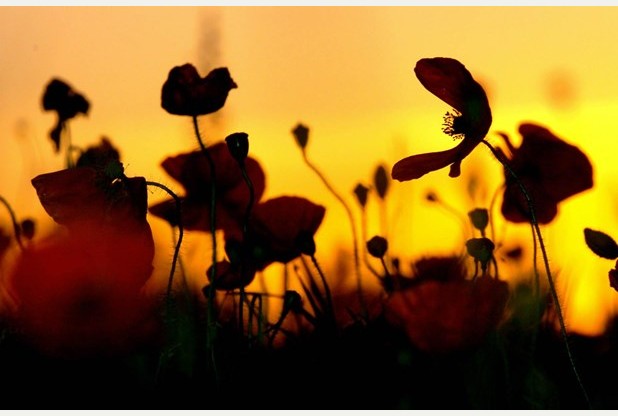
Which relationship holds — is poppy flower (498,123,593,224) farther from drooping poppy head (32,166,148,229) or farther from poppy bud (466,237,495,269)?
drooping poppy head (32,166,148,229)

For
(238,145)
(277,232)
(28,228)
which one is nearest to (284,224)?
(277,232)

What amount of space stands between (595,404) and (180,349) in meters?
0.32

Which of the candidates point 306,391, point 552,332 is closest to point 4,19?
point 306,391

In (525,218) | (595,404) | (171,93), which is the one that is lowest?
(595,404)

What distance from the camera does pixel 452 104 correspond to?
2.50 ft

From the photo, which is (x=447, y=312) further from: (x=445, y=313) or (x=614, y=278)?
(x=614, y=278)

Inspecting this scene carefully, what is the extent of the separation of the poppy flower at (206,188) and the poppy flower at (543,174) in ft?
0.71

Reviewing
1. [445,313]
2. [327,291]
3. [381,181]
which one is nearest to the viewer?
[445,313]

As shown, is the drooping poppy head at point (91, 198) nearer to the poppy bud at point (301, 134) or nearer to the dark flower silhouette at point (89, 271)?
the dark flower silhouette at point (89, 271)

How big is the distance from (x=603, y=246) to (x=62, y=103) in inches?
20.7

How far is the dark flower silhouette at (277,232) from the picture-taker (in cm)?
84

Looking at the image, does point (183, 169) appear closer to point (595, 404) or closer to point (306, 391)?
point (306, 391)

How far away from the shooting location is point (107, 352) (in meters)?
0.81

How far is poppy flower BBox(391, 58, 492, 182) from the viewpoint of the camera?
28.9 inches
